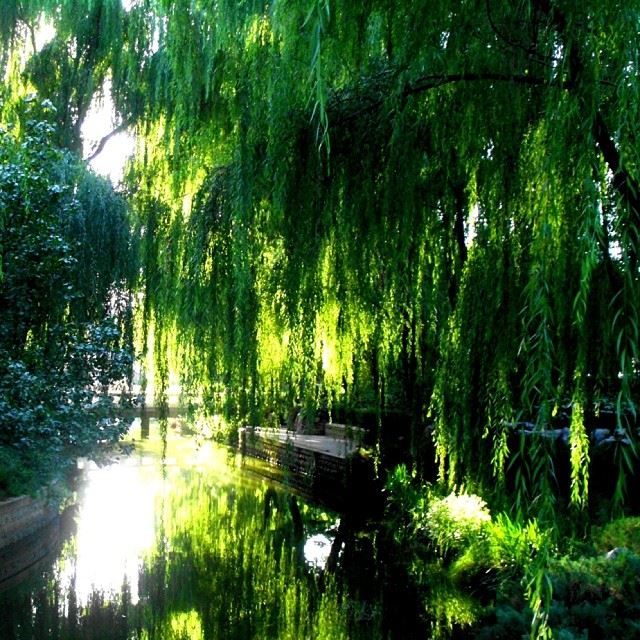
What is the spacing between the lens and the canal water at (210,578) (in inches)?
280

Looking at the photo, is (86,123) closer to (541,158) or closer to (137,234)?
(137,234)

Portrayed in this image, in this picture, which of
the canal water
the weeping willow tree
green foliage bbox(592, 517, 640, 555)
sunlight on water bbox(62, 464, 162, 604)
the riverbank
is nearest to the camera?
the weeping willow tree

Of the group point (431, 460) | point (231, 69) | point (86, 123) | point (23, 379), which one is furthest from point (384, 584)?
point (231, 69)

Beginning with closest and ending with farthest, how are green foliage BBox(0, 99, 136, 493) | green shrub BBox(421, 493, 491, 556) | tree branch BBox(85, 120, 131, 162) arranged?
tree branch BBox(85, 120, 131, 162), green foliage BBox(0, 99, 136, 493), green shrub BBox(421, 493, 491, 556)

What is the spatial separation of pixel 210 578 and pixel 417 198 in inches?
280

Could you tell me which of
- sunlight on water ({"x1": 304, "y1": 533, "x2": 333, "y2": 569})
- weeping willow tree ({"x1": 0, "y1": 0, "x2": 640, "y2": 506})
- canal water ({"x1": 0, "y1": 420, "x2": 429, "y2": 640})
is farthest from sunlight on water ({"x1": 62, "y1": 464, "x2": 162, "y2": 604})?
weeping willow tree ({"x1": 0, "y1": 0, "x2": 640, "y2": 506})

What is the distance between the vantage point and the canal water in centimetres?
711

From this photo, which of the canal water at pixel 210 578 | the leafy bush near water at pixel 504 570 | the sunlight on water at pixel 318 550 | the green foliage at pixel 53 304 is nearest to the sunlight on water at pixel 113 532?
the canal water at pixel 210 578

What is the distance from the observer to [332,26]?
2400 mm

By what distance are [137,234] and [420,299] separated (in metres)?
1.87

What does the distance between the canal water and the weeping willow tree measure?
47.8 inches

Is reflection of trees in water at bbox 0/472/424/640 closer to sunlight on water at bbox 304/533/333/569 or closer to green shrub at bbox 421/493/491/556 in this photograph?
sunlight on water at bbox 304/533/333/569

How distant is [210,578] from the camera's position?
351 inches

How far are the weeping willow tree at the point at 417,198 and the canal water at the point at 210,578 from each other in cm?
121
